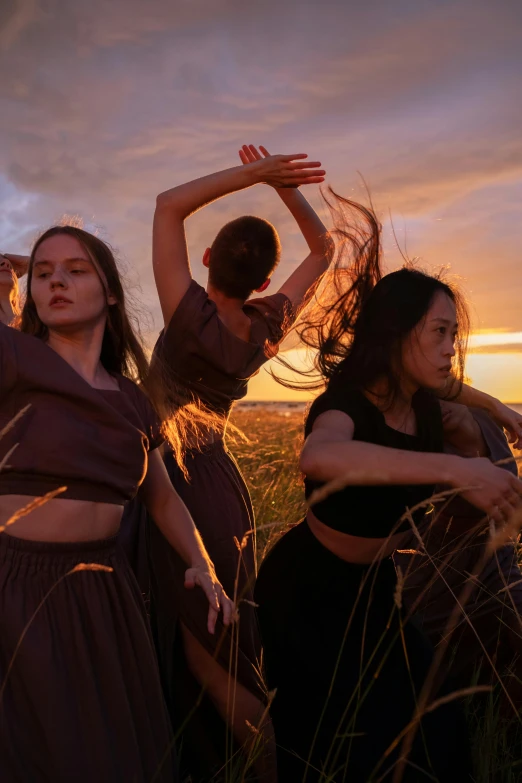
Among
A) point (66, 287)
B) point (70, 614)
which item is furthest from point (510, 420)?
point (70, 614)

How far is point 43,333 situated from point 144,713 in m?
1.24

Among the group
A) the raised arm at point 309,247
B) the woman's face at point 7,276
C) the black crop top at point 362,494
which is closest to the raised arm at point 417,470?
the black crop top at point 362,494

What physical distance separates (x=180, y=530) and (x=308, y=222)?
1.59 m

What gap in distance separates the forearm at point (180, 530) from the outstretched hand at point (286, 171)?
1239 mm

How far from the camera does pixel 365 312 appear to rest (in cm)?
282

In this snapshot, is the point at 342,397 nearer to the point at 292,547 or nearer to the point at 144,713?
the point at 292,547

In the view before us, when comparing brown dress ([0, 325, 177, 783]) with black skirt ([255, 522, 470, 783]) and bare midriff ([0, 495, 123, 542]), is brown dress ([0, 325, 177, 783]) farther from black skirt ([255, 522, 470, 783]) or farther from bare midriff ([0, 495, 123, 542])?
black skirt ([255, 522, 470, 783])

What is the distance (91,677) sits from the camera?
197 centimetres

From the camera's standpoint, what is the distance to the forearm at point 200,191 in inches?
104

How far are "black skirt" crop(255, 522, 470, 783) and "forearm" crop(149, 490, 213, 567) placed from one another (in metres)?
0.37

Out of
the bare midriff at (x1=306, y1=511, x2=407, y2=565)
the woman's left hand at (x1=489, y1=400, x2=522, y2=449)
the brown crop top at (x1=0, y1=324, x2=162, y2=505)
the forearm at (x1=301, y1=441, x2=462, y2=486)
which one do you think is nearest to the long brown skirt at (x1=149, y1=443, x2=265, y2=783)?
the bare midriff at (x1=306, y1=511, x2=407, y2=565)

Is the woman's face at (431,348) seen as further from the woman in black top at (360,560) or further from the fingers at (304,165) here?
the fingers at (304,165)

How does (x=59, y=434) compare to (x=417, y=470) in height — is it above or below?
above

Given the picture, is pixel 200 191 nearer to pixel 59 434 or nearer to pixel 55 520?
pixel 59 434
